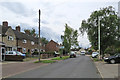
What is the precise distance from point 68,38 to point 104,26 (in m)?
30.1

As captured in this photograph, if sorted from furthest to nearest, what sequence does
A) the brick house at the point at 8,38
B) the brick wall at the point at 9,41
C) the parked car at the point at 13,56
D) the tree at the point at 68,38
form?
the tree at the point at 68,38
the brick wall at the point at 9,41
the brick house at the point at 8,38
the parked car at the point at 13,56

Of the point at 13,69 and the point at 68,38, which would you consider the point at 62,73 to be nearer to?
the point at 13,69

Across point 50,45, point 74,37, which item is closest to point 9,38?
point 74,37

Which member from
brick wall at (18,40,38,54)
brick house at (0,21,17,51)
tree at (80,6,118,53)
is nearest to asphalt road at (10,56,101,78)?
tree at (80,6,118,53)

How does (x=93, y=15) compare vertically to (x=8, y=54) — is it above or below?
above

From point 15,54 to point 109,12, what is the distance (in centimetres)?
1712

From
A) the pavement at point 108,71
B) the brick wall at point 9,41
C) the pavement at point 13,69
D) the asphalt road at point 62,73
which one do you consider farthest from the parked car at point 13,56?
the pavement at point 108,71

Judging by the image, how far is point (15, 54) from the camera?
88.1 ft

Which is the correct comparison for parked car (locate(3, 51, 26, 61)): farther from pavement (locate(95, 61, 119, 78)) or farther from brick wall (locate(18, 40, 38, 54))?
pavement (locate(95, 61, 119, 78))

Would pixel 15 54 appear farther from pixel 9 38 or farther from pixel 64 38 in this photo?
pixel 64 38

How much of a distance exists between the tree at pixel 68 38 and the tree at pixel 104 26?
25.4 metres

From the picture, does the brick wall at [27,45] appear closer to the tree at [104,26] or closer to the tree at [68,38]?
the tree at [68,38]

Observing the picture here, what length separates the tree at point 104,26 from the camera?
1106 inches

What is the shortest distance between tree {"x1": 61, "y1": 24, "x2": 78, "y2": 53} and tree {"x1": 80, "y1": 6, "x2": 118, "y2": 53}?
2542 cm
